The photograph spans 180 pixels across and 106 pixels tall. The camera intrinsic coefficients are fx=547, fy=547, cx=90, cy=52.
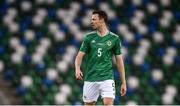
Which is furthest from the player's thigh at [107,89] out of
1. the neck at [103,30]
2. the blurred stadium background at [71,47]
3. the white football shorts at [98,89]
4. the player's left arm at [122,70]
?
the blurred stadium background at [71,47]

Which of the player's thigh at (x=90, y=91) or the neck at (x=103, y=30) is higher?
the neck at (x=103, y=30)

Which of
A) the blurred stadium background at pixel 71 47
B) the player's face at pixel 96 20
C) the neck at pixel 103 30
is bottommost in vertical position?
the blurred stadium background at pixel 71 47

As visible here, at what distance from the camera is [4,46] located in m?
11.0

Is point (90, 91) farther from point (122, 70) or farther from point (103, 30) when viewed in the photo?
point (103, 30)

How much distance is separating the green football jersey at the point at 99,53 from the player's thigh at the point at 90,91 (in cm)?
7

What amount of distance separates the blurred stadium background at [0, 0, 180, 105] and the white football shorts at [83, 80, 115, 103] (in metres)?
4.61

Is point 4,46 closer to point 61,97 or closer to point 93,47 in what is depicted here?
point 61,97

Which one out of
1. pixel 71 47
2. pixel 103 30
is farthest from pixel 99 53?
pixel 71 47

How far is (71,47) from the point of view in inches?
442

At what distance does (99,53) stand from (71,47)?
5.65m

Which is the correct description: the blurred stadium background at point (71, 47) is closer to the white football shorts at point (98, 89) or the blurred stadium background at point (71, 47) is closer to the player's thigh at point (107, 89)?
the white football shorts at point (98, 89)

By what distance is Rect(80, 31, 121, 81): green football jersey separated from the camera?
5602mm

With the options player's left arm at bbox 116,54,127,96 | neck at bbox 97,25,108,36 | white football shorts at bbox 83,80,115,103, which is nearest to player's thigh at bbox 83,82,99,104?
white football shorts at bbox 83,80,115,103

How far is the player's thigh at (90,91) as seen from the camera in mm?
5695
